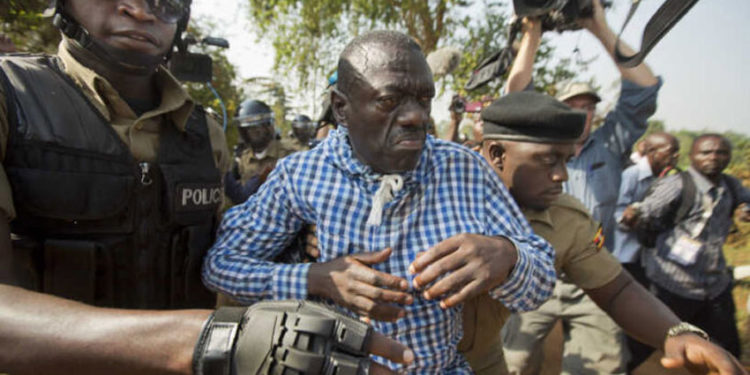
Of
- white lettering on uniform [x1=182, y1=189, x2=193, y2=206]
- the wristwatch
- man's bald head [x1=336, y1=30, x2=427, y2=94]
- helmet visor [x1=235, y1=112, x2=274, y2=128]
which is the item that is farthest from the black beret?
helmet visor [x1=235, y1=112, x2=274, y2=128]

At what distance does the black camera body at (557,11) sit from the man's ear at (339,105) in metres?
1.76

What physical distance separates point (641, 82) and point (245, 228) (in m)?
2.88

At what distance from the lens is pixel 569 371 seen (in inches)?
126

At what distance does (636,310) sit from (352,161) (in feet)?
4.33

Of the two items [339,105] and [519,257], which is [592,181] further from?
[339,105]

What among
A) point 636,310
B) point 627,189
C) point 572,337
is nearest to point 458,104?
point 627,189

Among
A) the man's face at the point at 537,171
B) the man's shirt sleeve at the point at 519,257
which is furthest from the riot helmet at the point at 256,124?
the man's shirt sleeve at the point at 519,257

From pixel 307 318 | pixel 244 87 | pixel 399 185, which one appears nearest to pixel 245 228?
pixel 399 185

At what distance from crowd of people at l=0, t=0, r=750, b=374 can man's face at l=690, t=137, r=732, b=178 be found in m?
2.31

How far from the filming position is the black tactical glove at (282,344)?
868 millimetres

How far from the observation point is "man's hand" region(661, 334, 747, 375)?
1498 millimetres

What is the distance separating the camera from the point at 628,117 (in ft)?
10.9

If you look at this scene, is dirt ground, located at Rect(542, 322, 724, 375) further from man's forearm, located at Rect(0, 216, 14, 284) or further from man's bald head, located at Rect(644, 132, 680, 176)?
man's forearm, located at Rect(0, 216, 14, 284)

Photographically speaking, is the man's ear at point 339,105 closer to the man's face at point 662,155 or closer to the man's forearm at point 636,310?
the man's forearm at point 636,310
